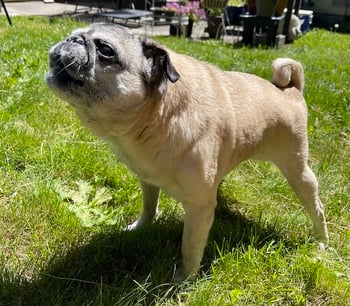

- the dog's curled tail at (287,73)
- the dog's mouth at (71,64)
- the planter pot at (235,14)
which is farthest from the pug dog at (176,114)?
the planter pot at (235,14)

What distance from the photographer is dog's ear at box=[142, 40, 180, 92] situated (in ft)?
7.07

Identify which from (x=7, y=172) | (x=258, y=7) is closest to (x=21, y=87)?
(x=7, y=172)

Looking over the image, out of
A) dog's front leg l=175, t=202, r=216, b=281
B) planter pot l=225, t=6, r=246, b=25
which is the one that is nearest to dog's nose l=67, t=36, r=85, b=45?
dog's front leg l=175, t=202, r=216, b=281

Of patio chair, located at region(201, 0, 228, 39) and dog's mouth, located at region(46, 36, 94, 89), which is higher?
dog's mouth, located at region(46, 36, 94, 89)

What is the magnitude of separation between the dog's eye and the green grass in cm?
111

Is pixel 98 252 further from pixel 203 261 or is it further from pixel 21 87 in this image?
pixel 21 87

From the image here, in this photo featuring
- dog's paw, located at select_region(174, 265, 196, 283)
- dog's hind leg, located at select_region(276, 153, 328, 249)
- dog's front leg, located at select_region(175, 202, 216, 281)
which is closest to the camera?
dog's front leg, located at select_region(175, 202, 216, 281)

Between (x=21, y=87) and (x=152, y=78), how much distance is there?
2.68 m

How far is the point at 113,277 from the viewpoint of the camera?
8.26ft

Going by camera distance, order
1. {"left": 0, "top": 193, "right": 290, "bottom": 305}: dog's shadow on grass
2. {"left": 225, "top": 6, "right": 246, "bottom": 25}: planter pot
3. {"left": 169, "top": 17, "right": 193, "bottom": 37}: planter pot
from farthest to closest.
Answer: {"left": 225, "top": 6, "right": 246, "bottom": 25}: planter pot, {"left": 169, "top": 17, "right": 193, "bottom": 37}: planter pot, {"left": 0, "top": 193, "right": 290, "bottom": 305}: dog's shadow on grass

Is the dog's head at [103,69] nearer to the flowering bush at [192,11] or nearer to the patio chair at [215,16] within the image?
the flowering bush at [192,11]

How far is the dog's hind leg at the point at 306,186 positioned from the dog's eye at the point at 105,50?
1289 mm

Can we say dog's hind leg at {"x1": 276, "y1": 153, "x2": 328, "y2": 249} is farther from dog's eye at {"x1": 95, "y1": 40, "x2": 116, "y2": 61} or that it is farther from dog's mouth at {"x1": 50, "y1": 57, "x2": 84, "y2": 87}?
dog's mouth at {"x1": 50, "y1": 57, "x2": 84, "y2": 87}

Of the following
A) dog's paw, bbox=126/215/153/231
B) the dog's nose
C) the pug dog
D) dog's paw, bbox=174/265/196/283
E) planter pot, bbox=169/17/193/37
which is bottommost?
planter pot, bbox=169/17/193/37
